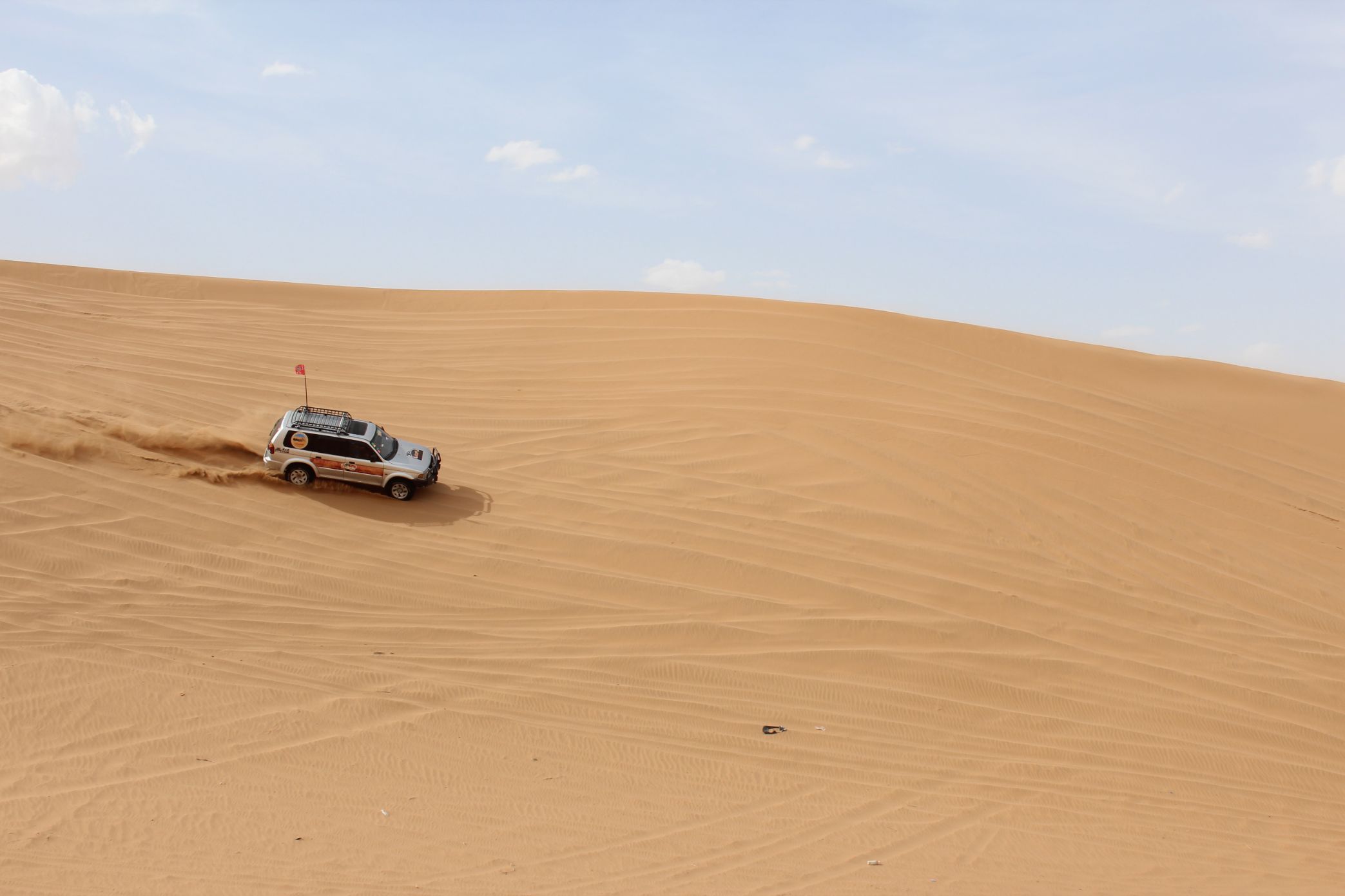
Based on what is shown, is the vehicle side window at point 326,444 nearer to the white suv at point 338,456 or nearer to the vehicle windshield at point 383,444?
the white suv at point 338,456

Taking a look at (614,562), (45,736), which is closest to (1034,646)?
(614,562)

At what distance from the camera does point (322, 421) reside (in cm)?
1234

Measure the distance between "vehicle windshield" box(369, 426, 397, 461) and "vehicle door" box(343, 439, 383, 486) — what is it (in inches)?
3.5

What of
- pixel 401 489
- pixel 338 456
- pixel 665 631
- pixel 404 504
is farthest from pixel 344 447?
pixel 665 631

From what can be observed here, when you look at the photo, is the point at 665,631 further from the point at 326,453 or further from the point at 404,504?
the point at 326,453

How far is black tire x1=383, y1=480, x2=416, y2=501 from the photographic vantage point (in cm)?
1235

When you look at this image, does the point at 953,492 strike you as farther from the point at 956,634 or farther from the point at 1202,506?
the point at 1202,506

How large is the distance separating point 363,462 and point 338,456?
1.07 ft

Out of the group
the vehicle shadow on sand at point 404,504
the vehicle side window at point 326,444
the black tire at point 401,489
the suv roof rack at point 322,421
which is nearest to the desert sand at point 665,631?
the vehicle shadow on sand at point 404,504

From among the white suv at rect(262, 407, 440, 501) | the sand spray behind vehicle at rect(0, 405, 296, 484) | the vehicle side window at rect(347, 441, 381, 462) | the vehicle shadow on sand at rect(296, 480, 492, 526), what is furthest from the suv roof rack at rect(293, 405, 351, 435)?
the sand spray behind vehicle at rect(0, 405, 296, 484)

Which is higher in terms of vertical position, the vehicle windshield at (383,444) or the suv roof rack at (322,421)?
the suv roof rack at (322,421)

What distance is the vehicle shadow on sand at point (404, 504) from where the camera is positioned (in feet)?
39.9

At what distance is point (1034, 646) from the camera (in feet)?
35.1

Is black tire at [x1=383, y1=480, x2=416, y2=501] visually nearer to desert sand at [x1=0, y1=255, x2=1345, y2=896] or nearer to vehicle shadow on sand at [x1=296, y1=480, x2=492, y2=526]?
vehicle shadow on sand at [x1=296, y1=480, x2=492, y2=526]
